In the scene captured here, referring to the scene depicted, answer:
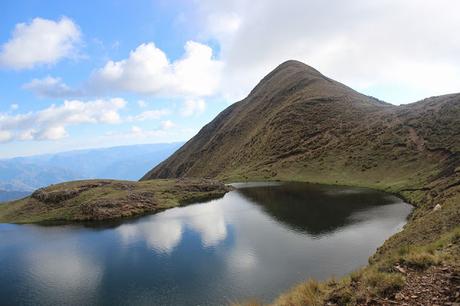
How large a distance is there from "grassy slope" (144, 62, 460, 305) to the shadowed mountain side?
707 centimetres

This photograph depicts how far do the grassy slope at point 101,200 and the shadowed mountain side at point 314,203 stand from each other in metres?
14.8

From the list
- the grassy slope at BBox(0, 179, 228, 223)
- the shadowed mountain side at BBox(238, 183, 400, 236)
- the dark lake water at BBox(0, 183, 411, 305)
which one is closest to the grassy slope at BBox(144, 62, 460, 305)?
the dark lake water at BBox(0, 183, 411, 305)

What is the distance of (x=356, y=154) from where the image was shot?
103312 mm

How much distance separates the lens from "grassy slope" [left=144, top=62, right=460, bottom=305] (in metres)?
26.2

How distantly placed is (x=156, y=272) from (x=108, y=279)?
4842 millimetres

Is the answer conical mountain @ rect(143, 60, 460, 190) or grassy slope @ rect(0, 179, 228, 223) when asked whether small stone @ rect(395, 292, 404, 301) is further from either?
grassy slope @ rect(0, 179, 228, 223)

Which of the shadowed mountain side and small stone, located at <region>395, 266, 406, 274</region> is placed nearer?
small stone, located at <region>395, 266, 406, 274</region>

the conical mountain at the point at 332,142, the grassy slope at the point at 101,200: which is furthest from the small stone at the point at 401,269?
the grassy slope at the point at 101,200

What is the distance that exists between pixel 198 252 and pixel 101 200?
42206mm

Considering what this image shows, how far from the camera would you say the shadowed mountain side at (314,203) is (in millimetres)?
50844

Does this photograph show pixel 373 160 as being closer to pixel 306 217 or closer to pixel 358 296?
pixel 306 217

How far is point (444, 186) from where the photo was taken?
53.0 meters

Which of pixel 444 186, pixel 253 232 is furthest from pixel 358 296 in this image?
pixel 444 186

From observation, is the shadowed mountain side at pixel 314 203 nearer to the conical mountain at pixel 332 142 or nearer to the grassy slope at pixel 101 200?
the conical mountain at pixel 332 142
